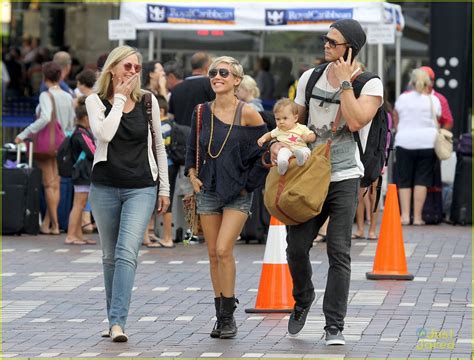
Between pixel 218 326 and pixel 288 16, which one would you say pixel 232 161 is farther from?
pixel 288 16

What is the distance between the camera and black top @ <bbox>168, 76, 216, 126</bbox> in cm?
1498

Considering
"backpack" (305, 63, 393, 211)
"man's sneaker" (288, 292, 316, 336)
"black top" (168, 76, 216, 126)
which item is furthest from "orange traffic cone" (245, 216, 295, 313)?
"black top" (168, 76, 216, 126)

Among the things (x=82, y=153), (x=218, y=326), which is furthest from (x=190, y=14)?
(x=218, y=326)

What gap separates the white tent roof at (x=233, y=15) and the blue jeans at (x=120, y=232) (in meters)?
10.5

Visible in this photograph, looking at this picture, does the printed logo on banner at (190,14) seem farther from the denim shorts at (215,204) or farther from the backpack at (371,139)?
the backpack at (371,139)

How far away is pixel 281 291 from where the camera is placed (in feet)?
32.9

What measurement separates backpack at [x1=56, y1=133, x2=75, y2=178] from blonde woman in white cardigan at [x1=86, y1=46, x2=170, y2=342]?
6.45m

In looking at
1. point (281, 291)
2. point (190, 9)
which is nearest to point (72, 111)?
point (190, 9)

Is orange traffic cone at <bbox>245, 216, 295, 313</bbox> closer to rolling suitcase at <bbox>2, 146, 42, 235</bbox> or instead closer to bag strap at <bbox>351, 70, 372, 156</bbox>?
bag strap at <bbox>351, 70, 372, 156</bbox>

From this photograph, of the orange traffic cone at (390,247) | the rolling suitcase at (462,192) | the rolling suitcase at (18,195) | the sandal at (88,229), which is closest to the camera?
the orange traffic cone at (390,247)

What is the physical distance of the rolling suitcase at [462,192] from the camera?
17.3 meters

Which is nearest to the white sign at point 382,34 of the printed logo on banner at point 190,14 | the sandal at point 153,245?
the printed logo on banner at point 190,14

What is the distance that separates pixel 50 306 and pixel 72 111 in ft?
19.8

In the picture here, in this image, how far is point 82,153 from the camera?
14992mm
